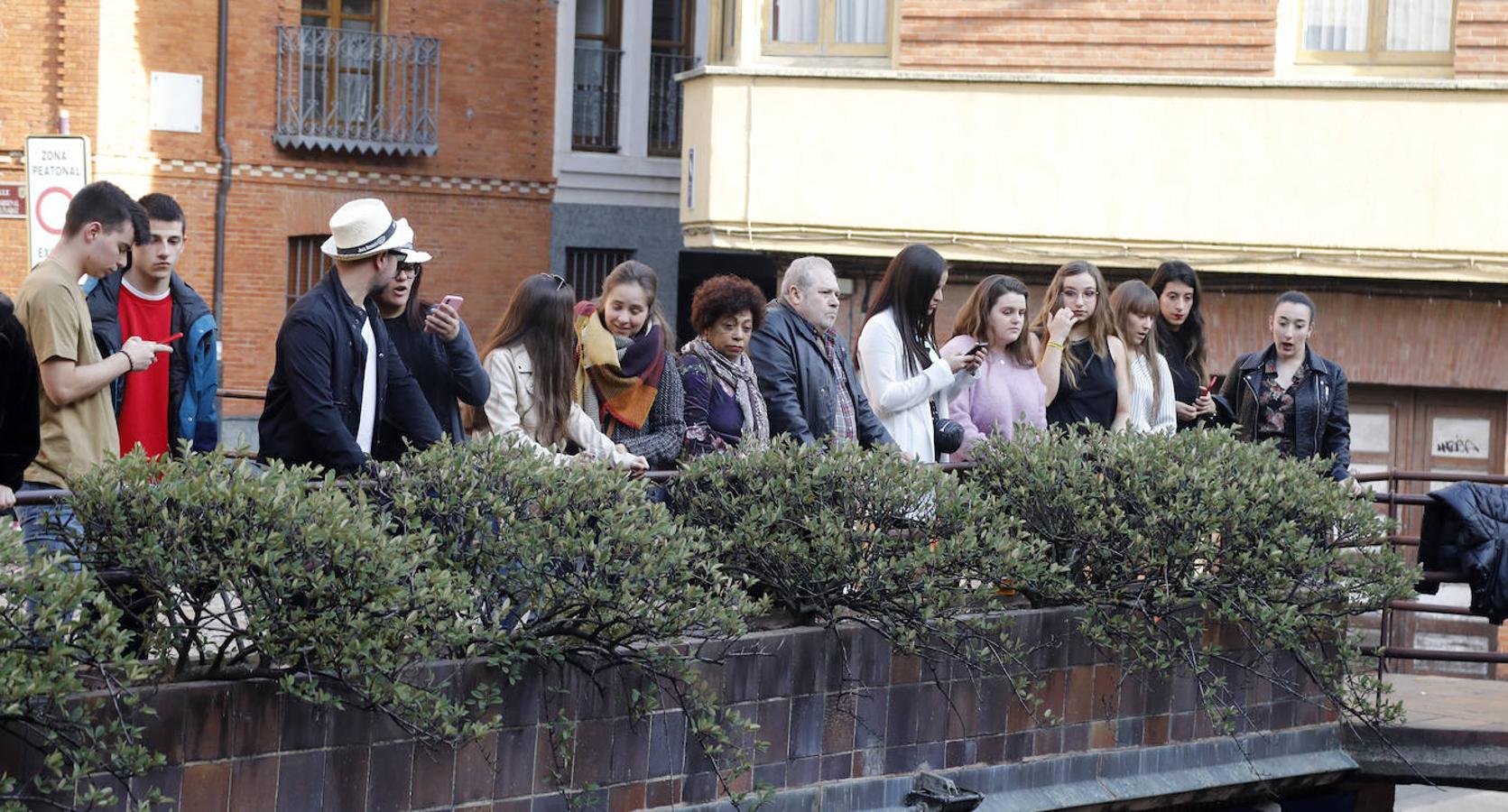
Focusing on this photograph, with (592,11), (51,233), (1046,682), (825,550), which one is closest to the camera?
(825,550)

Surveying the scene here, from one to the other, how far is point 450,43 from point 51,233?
1443 centimetres

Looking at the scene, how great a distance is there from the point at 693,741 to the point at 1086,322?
4041mm

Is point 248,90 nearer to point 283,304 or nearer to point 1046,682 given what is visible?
point 283,304

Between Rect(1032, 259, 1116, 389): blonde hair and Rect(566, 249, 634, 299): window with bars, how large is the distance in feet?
57.2

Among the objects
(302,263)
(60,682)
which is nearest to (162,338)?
(60,682)

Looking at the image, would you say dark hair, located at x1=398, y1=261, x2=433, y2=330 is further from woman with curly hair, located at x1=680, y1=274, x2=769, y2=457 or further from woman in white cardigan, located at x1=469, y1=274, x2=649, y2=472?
woman with curly hair, located at x1=680, y1=274, x2=769, y2=457

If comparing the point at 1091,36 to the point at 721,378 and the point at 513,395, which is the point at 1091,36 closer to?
the point at 721,378

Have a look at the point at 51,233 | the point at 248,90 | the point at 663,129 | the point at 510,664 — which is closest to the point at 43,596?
the point at 510,664

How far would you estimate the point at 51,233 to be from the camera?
1262cm

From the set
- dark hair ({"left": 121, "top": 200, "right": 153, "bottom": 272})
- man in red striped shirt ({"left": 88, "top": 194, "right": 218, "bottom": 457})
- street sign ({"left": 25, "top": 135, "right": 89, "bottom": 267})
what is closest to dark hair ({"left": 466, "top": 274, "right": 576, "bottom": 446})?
man in red striped shirt ({"left": 88, "top": 194, "right": 218, "bottom": 457})

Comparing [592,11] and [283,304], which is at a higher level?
[592,11]

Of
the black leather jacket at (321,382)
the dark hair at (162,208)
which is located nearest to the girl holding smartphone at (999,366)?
the black leather jacket at (321,382)

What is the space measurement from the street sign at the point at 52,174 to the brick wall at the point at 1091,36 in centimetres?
656

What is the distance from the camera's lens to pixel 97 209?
23.1 ft
